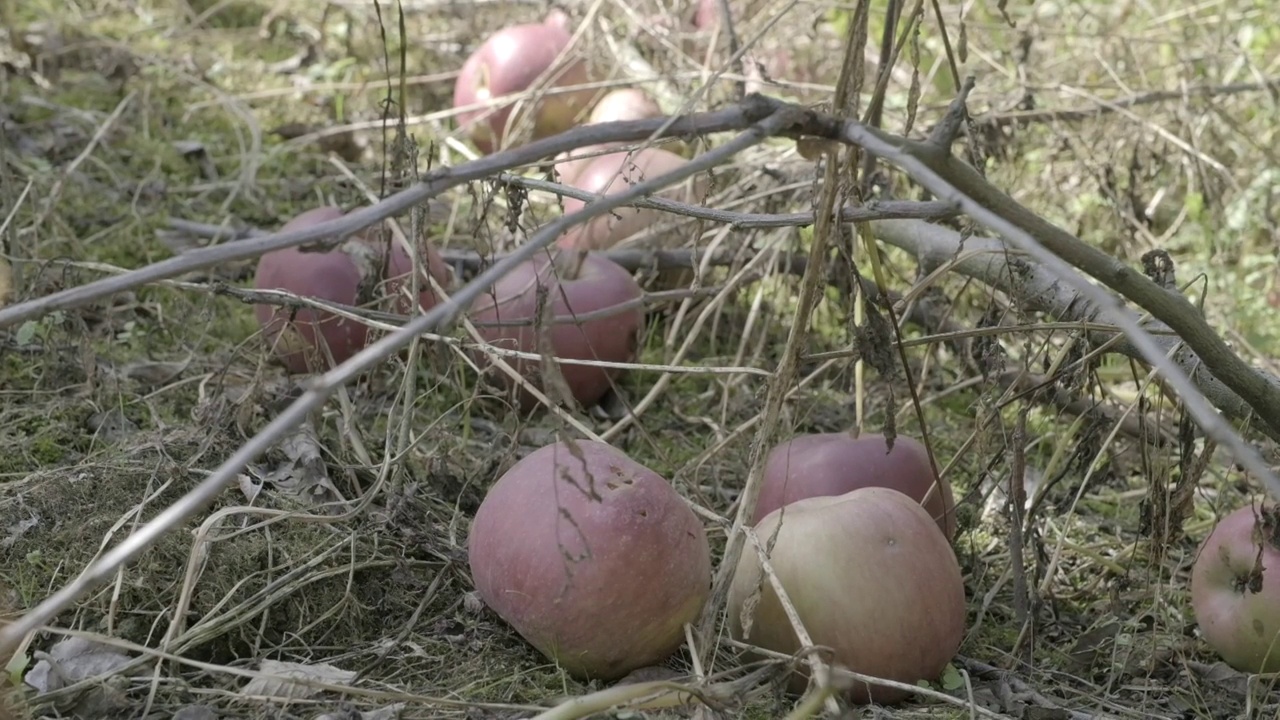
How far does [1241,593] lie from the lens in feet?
7.34

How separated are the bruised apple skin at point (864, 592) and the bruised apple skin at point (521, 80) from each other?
2523 mm

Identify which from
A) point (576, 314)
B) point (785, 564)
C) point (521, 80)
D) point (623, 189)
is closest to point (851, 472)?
Answer: point (785, 564)

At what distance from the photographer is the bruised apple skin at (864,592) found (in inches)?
77.1

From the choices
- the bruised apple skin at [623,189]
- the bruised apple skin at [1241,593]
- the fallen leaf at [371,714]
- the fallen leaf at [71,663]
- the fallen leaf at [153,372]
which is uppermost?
the bruised apple skin at [623,189]

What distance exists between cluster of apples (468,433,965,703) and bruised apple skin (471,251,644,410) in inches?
33.6

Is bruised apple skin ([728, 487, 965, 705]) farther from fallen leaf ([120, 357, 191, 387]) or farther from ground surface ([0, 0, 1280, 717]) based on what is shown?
fallen leaf ([120, 357, 191, 387])

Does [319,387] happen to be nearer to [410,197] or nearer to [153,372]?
[410,197]

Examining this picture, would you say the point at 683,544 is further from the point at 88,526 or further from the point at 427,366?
the point at 427,366

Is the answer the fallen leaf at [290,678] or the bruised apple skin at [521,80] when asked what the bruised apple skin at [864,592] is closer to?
the fallen leaf at [290,678]

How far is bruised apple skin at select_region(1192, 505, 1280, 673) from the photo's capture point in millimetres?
2184

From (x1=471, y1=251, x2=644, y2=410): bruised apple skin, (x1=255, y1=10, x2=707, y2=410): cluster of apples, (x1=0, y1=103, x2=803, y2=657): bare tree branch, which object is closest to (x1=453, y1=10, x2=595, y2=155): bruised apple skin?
(x1=255, y1=10, x2=707, y2=410): cluster of apples

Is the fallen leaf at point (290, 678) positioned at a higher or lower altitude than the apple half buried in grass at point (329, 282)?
lower

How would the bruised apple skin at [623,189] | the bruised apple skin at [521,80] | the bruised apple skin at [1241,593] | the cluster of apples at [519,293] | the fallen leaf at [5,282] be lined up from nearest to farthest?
the bruised apple skin at [1241,593] → the cluster of apples at [519,293] → the fallen leaf at [5,282] → the bruised apple skin at [623,189] → the bruised apple skin at [521,80]

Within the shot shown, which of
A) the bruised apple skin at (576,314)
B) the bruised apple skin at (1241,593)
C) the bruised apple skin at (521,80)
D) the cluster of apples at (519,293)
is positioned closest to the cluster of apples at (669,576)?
the cluster of apples at (519,293)
